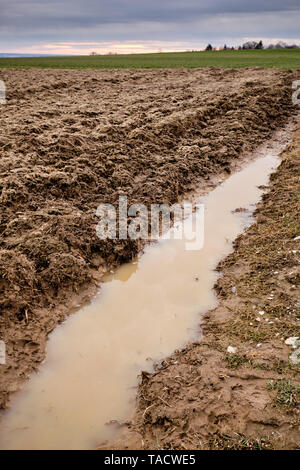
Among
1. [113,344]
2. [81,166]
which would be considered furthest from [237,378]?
[81,166]

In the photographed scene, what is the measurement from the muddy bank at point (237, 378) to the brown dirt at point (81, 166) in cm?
152

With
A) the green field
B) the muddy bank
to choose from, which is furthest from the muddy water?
the green field

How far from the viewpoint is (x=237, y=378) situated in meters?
3.50

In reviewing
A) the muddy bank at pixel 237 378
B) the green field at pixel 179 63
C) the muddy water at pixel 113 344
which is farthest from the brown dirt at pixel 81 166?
the green field at pixel 179 63

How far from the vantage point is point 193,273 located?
18.1ft

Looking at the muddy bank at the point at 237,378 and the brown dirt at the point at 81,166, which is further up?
the brown dirt at the point at 81,166

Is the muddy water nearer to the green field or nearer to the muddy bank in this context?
the muddy bank

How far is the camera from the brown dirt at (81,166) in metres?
4.62

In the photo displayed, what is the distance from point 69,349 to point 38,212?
8.75 ft

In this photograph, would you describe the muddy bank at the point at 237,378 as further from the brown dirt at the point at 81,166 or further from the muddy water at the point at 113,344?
the brown dirt at the point at 81,166

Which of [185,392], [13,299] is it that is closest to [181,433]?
[185,392]

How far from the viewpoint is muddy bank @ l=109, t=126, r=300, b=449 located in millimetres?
3025

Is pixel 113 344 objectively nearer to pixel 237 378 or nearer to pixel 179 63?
pixel 237 378

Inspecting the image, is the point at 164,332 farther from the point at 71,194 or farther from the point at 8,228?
the point at 71,194
